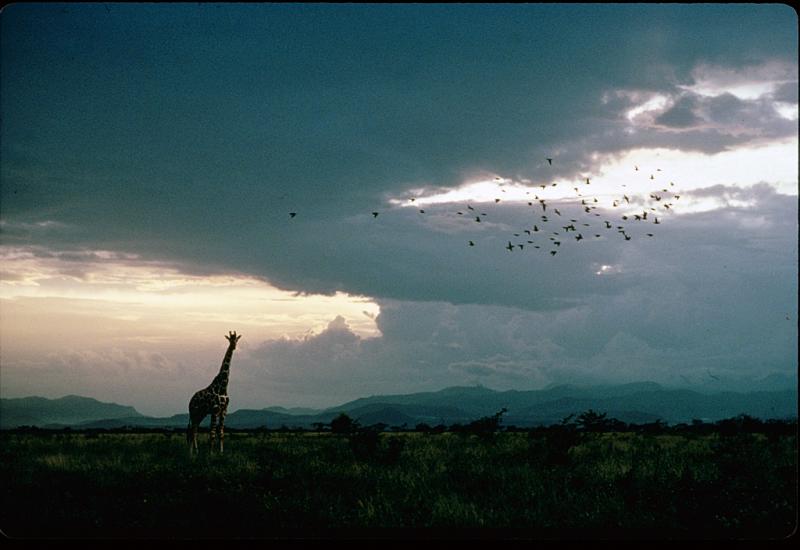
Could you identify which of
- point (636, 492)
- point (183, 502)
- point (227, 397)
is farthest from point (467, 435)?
point (183, 502)

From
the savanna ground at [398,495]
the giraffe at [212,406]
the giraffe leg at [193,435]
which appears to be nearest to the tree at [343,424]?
the savanna ground at [398,495]

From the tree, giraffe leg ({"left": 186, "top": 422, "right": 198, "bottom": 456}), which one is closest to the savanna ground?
giraffe leg ({"left": 186, "top": 422, "right": 198, "bottom": 456})

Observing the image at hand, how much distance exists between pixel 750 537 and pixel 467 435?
19582 mm

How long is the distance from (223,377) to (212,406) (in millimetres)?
1199

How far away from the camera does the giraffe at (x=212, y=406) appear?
21.7 metres

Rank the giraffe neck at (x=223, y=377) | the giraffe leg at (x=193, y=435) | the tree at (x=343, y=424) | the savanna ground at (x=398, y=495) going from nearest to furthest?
the savanna ground at (x=398, y=495) < the giraffe leg at (x=193, y=435) < the giraffe neck at (x=223, y=377) < the tree at (x=343, y=424)

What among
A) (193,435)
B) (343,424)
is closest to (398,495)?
(343,424)

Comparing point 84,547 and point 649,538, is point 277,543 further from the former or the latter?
point 649,538

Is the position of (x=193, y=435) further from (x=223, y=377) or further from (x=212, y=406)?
(x=223, y=377)

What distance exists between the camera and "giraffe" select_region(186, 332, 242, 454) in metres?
21.7

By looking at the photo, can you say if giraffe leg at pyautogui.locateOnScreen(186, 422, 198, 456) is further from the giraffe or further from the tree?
the tree

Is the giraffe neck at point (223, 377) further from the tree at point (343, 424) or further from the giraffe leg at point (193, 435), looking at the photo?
the tree at point (343, 424)

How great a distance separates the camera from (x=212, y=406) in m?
21.8

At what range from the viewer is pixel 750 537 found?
11477 mm
